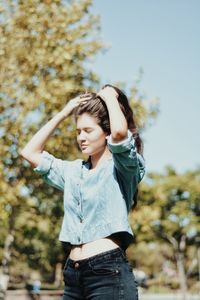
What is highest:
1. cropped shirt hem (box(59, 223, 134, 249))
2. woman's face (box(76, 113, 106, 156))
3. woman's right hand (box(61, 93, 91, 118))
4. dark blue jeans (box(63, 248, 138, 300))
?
woman's right hand (box(61, 93, 91, 118))

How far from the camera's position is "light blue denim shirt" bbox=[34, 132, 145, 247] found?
7.48 feet

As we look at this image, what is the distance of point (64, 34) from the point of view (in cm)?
1023

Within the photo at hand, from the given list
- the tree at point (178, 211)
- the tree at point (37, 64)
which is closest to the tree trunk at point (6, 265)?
the tree at point (37, 64)

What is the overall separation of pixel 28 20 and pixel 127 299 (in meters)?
8.87

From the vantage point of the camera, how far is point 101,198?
2.38m

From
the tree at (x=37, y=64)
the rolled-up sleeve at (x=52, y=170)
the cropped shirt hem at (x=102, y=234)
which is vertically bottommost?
the cropped shirt hem at (x=102, y=234)

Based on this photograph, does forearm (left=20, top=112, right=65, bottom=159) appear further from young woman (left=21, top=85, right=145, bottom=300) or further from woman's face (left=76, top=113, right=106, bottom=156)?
woman's face (left=76, top=113, right=106, bottom=156)

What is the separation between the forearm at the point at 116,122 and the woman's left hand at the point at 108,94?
0.04m

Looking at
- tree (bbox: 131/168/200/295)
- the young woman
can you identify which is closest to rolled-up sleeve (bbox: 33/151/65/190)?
the young woman

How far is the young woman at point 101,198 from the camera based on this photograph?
7.29 ft

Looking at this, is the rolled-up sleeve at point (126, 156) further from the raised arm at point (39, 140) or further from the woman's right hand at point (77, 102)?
the raised arm at point (39, 140)

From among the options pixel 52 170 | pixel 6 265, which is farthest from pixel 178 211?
pixel 52 170

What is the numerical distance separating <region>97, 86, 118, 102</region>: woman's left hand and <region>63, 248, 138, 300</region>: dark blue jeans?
2.65 ft

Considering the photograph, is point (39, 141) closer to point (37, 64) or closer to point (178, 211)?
point (37, 64)
